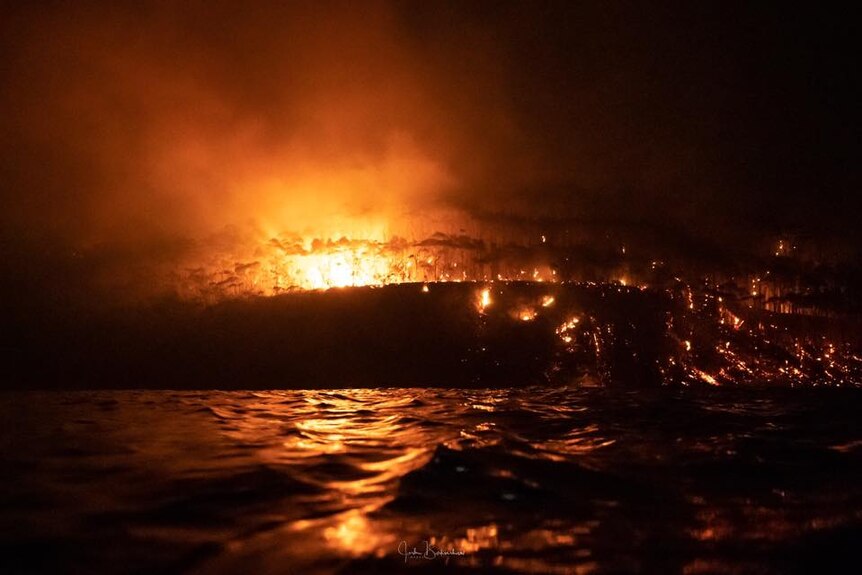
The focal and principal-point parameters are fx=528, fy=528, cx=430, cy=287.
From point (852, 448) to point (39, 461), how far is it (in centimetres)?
758

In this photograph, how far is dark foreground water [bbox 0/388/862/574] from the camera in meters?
2.78

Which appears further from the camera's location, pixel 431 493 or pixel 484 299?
pixel 484 299

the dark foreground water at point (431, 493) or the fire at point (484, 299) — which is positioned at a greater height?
the fire at point (484, 299)

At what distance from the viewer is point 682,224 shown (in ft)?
41.9

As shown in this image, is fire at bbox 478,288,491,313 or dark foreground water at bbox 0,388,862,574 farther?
fire at bbox 478,288,491,313

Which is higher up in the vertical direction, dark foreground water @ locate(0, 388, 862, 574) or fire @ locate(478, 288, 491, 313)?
fire @ locate(478, 288, 491, 313)

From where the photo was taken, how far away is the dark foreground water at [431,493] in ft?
9.12

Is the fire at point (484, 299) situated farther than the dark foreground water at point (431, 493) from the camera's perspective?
Yes

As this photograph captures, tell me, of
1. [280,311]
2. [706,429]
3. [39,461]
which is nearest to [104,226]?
[280,311]

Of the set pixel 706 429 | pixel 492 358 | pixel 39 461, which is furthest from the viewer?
pixel 492 358

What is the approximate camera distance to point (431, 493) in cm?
378

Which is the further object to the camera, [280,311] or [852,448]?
[280,311]

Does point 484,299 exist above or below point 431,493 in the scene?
above

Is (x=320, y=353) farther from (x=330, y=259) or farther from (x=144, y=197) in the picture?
(x=144, y=197)
